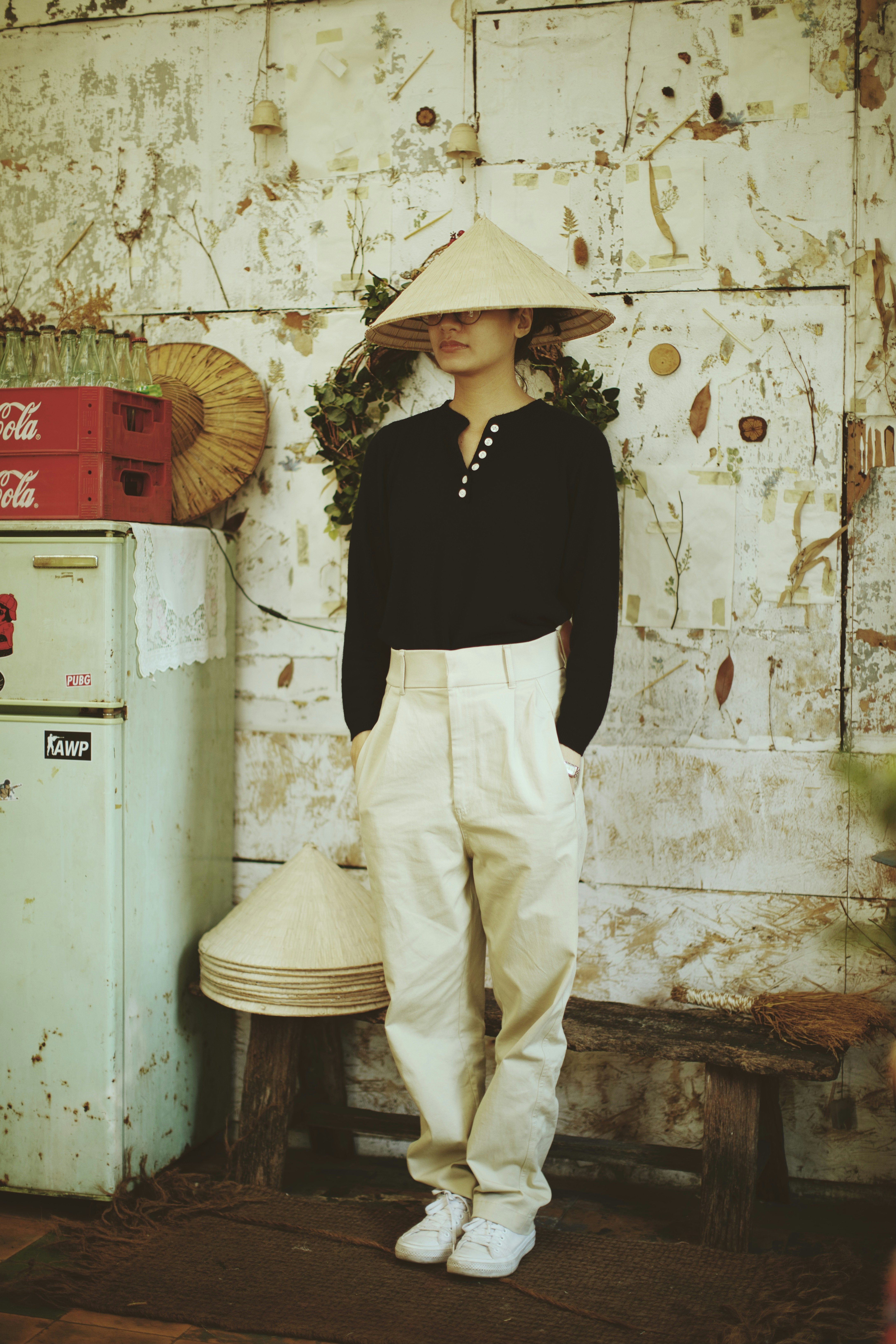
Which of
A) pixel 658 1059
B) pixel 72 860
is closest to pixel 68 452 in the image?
pixel 72 860

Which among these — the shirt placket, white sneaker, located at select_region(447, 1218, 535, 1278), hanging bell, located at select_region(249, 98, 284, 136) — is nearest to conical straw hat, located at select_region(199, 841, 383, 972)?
white sneaker, located at select_region(447, 1218, 535, 1278)

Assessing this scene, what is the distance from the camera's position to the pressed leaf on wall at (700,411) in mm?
2969

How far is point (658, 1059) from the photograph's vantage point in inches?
118

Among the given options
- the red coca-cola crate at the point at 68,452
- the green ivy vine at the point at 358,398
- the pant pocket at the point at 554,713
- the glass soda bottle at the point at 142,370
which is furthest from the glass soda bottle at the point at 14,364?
the pant pocket at the point at 554,713

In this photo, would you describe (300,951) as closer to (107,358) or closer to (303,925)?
(303,925)

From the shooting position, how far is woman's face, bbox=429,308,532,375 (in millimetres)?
2432

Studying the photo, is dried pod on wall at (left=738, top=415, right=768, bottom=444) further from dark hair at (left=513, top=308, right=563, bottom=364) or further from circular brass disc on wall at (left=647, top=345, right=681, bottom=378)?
dark hair at (left=513, top=308, right=563, bottom=364)

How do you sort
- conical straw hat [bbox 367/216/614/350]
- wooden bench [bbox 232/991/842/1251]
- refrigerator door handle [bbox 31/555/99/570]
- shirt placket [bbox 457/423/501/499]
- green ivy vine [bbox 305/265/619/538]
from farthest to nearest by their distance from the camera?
green ivy vine [bbox 305/265/619/538]
refrigerator door handle [bbox 31/555/99/570]
wooden bench [bbox 232/991/842/1251]
shirt placket [bbox 457/423/501/499]
conical straw hat [bbox 367/216/614/350]

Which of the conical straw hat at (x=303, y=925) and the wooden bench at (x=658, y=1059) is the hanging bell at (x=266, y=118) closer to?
the conical straw hat at (x=303, y=925)

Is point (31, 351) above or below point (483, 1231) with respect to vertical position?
above

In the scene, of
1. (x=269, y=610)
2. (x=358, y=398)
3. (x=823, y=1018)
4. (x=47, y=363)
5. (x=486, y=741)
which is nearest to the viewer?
(x=486, y=741)

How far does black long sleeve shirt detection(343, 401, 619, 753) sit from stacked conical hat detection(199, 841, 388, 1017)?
77 cm

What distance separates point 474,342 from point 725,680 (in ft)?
3.75

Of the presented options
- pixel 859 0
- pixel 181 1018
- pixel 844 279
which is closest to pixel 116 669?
pixel 181 1018
